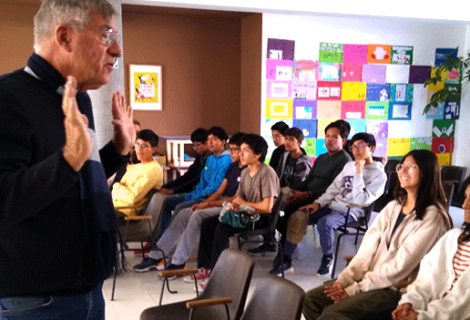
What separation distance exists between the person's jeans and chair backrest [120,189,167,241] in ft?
9.32

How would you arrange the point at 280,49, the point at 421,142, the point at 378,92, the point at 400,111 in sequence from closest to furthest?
the point at 280,49, the point at 378,92, the point at 400,111, the point at 421,142

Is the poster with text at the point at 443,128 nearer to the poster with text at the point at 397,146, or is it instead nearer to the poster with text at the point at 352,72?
the poster with text at the point at 397,146

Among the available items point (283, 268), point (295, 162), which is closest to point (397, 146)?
point (295, 162)

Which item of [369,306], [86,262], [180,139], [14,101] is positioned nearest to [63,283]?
[86,262]

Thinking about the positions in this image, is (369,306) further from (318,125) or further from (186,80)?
(186,80)

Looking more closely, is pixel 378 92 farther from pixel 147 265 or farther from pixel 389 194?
pixel 147 265

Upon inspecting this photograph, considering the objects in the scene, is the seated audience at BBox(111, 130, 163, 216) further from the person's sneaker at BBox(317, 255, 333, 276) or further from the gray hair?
the gray hair

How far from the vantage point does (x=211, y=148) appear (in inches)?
196

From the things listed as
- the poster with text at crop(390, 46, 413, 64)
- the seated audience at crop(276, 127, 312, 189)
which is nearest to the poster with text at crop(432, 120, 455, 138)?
the poster with text at crop(390, 46, 413, 64)

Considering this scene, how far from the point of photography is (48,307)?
1062 millimetres

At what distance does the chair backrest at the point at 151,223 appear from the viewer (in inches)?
156

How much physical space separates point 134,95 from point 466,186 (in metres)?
5.70

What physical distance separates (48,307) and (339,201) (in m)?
3.56

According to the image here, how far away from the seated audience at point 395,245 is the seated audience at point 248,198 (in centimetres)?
128
